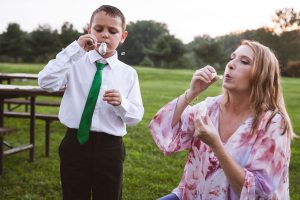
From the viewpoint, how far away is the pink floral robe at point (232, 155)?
7.18 ft

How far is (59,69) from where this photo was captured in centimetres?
294

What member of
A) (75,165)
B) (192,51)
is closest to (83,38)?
(75,165)

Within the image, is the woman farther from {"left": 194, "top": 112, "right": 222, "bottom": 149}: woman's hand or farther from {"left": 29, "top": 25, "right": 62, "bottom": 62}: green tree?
{"left": 29, "top": 25, "right": 62, "bottom": 62}: green tree

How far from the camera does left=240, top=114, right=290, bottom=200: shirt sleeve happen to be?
2.16m

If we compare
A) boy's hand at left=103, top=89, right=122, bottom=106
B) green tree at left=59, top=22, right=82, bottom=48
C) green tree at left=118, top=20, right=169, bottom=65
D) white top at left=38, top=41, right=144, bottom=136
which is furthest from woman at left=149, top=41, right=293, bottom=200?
green tree at left=118, top=20, right=169, bottom=65

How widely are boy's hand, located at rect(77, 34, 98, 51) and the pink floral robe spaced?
0.74 meters

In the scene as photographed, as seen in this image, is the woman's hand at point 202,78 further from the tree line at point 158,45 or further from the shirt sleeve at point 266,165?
the tree line at point 158,45

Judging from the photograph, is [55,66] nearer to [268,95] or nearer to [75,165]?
[75,165]

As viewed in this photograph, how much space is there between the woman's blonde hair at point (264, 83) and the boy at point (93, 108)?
36.0 inches

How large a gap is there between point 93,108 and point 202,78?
89 centimetres

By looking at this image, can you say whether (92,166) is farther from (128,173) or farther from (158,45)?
(158,45)

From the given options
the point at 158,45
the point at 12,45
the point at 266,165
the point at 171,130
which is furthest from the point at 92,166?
the point at 158,45

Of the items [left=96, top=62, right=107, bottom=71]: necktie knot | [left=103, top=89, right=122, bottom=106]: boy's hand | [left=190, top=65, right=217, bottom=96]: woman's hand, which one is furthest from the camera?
[left=96, top=62, right=107, bottom=71]: necktie knot

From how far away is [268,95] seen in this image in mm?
2479
